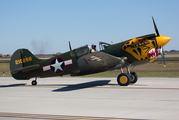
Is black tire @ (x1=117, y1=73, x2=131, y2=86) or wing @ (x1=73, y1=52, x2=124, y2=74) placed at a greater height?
wing @ (x1=73, y1=52, x2=124, y2=74)

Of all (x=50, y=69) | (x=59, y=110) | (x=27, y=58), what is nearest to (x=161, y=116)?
(x=59, y=110)

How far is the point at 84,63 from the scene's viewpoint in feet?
44.1

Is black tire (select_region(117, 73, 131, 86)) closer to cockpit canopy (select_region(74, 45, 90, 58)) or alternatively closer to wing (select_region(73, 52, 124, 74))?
wing (select_region(73, 52, 124, 74))

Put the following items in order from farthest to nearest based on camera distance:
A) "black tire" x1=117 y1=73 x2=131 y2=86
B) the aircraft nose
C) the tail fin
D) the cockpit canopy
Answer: the tail fin < the cockpit canopy < "black tire" x1=117 y1=73 x2=131 y2=86 < the aircraft nose

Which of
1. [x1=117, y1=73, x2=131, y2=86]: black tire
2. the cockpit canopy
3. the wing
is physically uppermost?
the cockpit canopy

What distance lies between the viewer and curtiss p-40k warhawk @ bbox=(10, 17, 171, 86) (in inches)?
521

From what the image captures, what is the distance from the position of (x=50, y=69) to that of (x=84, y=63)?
244 cm

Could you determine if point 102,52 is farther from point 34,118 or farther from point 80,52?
point 34,118

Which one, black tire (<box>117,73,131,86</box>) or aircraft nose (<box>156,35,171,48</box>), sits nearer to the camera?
aircraft nose (<box>156,35,171,48</box>)

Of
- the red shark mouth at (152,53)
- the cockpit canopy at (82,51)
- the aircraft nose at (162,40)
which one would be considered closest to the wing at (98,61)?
the cockpit canopy at (82,51)

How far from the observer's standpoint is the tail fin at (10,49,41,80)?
581 inches

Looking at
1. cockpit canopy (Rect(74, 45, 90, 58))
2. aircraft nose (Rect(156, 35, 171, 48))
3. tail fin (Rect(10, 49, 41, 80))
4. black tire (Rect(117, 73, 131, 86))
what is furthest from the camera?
tail fin (Rect(10, 49, 41, 80))

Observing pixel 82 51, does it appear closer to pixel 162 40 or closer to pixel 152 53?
pixel 152 53

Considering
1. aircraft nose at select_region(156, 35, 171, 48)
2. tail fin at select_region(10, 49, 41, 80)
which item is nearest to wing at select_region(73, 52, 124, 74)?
aircraft nose at select_region(156, 35, 171, 48)
